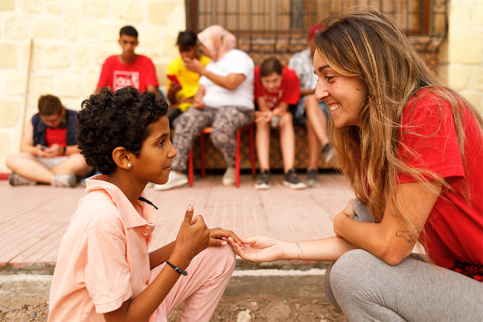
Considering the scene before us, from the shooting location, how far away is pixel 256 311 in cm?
219

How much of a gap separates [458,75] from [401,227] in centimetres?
415

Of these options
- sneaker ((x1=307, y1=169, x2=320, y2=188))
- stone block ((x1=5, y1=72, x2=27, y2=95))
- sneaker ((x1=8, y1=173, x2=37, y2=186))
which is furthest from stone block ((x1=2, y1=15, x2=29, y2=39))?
sneaker ((x1=307, y1=169, x2=320, y2=188))

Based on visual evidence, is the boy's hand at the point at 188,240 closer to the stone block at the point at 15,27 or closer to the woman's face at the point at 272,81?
the woman's face at the point at 272,81

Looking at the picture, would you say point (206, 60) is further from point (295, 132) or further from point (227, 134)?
point (295, 132)

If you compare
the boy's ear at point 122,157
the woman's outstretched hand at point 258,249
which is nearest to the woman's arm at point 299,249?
the woman's outstretched hand at point 258,249

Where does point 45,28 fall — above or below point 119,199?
above

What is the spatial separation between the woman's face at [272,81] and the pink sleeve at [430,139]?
2.92m

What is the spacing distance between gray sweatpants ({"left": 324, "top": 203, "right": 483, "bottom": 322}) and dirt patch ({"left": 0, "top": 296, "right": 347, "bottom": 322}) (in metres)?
0.67

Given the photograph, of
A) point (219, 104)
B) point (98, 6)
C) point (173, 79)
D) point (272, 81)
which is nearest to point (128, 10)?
point (98, 6)

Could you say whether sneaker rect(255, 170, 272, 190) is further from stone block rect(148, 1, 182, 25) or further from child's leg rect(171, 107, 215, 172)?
stone block rect(148, 1, 182, 25)

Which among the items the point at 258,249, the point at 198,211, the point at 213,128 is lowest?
the point at 198,211

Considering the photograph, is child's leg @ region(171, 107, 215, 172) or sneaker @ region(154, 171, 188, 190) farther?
child's leg @ region(171, 107, 215, 172)

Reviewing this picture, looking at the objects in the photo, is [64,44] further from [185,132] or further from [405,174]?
[405,174]

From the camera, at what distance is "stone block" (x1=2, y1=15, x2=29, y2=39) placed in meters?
5.00
